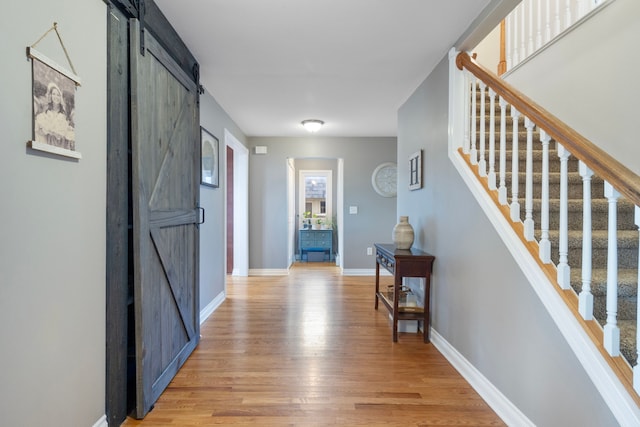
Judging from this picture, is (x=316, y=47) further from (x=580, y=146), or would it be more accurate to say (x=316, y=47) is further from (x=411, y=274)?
(x=411, y=274)

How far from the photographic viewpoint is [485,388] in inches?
71.2

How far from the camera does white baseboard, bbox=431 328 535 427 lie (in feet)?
5.09

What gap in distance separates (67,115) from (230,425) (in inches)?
63.2

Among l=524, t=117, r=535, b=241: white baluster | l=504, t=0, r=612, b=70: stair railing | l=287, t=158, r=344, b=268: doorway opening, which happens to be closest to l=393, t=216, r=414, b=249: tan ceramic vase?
l=524, t=117, r=535, b=241: white baluster

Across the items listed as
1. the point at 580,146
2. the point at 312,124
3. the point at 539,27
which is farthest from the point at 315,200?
the point at 580,146

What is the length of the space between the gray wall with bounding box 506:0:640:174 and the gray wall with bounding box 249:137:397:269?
2897mm

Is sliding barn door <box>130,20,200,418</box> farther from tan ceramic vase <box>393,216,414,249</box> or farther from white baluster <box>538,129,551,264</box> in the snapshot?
white baluster <box>538,129,551,264</box>

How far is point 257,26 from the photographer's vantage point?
2.00 meters

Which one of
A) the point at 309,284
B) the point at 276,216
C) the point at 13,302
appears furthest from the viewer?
the point at 276,216

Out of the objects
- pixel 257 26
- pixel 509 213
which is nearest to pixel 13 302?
pixel 257 26

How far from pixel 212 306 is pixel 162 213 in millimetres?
1776

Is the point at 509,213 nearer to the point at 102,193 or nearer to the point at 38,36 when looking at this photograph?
the point at 102,193

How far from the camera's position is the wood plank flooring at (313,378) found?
1654 millimetres

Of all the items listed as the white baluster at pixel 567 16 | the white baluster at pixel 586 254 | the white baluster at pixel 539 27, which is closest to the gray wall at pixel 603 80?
the white baluster at pixel 567 16
